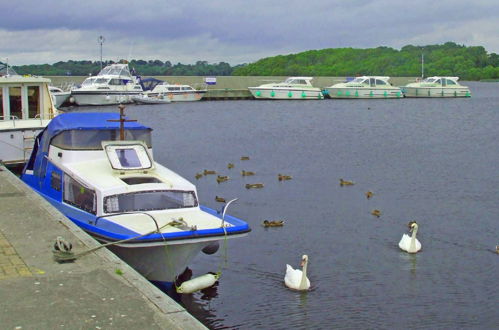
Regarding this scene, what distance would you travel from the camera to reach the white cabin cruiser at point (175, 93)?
9283 cm

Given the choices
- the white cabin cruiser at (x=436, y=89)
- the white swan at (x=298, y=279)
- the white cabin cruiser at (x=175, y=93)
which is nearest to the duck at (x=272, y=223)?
the white swan at (x=298, y=279)

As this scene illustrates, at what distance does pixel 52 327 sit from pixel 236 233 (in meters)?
6.35

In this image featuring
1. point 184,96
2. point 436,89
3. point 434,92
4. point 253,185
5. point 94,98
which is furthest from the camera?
point 434,92

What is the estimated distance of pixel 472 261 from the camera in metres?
19.5

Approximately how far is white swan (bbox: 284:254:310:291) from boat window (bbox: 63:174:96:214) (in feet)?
15.9

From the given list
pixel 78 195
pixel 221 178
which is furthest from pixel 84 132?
pixel 221 178

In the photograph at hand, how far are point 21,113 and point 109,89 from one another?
57.6 meters

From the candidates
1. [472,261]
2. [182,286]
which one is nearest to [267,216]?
[472,261]

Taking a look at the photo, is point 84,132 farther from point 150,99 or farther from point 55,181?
point 150,99

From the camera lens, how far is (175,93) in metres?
95.6

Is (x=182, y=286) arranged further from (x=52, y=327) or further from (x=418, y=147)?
(x=418, y=147)

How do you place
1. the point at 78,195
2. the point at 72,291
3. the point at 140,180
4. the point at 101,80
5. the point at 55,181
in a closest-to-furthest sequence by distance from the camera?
the point at 72,291 < the point at 140,180 < the point at 78,195 < the point at 55,181 < the point at 101,80

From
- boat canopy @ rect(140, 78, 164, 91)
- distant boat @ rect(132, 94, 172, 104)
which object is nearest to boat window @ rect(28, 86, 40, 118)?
distant boat @ rect(132, 94, 172, 104)

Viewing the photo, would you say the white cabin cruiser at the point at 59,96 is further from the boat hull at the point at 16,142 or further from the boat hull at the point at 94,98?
the boat hull at the point at 16,142
